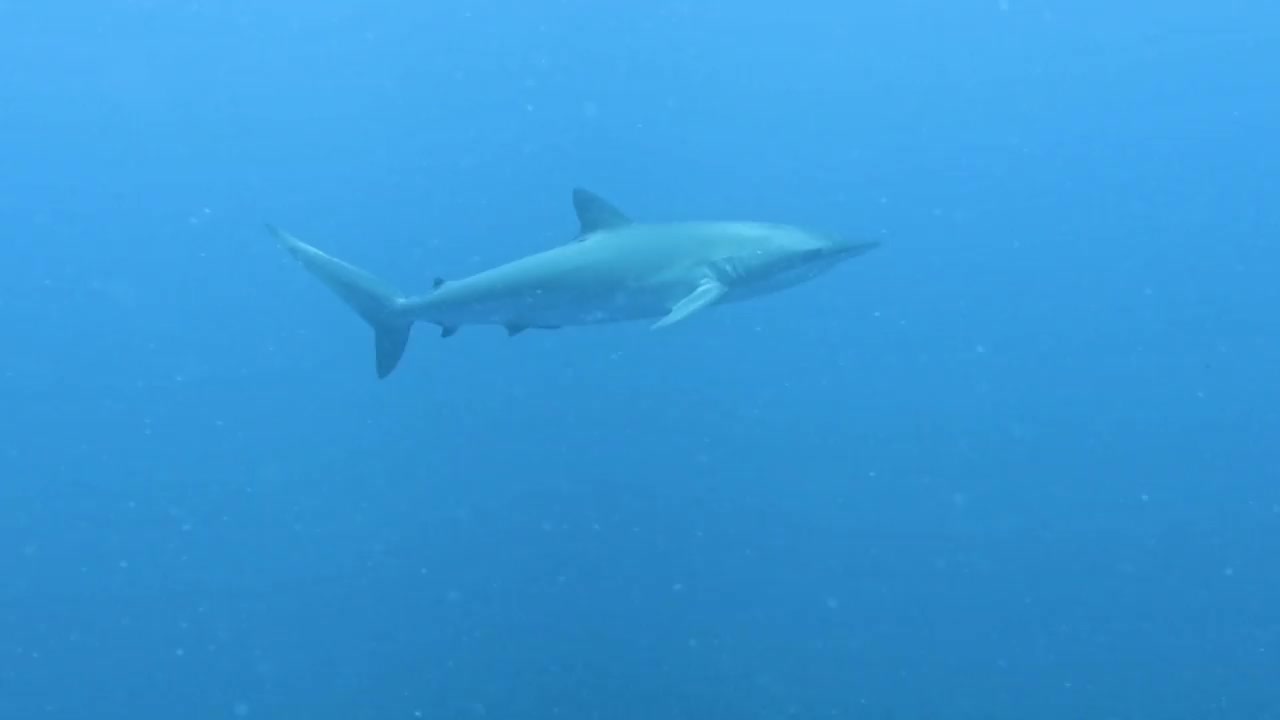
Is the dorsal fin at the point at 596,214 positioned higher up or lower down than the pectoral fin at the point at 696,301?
higher up

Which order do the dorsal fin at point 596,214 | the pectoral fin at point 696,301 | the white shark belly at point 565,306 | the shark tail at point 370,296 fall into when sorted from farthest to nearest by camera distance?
the shark tail at point 370,296, the dorsal fin at point 596,214, the white shark belly at point 565,306, the pectoral fin at point 696,301

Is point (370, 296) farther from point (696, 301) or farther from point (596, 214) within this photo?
point (696, 301)

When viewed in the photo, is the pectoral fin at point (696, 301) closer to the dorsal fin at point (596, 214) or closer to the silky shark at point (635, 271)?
the silky shark at point (635, 271)

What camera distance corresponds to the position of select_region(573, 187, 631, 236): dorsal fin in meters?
6.37

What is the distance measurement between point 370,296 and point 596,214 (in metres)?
1.71

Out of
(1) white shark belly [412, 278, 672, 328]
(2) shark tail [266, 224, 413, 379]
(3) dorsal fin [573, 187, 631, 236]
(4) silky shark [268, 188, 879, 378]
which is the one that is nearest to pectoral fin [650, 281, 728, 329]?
(4) silky shark [268, 188, 879, 378]

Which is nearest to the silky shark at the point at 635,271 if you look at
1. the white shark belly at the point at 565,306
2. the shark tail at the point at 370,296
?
the white shark belly at the point at 565,306

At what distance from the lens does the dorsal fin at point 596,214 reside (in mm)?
6371

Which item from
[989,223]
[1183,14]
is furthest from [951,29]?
[989,223]

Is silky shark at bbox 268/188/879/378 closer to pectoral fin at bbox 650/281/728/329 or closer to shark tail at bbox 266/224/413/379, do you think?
pectoral fin at bbox 650/281/728/329

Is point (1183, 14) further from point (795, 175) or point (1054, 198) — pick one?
point (795, 175)

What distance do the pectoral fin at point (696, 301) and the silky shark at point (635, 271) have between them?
0.04 feet

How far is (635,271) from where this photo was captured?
6.04 m

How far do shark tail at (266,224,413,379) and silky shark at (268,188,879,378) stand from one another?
52 centimetres
